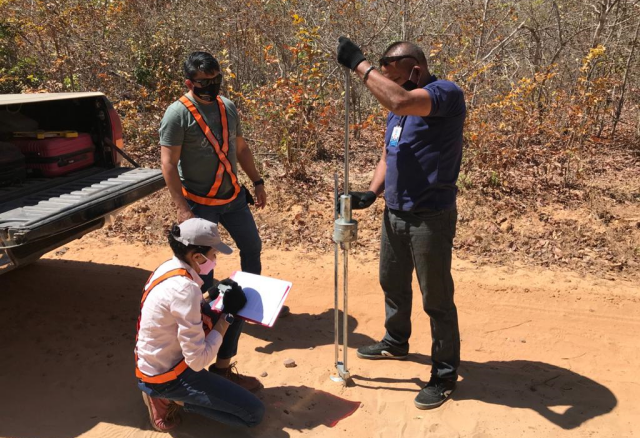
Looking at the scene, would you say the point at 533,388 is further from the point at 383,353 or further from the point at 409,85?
the point at 409,85

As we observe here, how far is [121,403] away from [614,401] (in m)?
3.08

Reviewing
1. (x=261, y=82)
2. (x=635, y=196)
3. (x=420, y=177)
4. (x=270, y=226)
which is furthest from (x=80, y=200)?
(x=261, y=82)

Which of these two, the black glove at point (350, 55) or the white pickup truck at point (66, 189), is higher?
the black glove at point (350, 55)

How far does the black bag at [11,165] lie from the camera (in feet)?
13.4

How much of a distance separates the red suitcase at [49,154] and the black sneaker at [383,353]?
2810mm

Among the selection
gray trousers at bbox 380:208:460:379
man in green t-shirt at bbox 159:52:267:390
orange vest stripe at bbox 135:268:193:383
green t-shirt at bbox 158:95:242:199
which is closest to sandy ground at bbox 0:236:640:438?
gray trousers at bbox 380:208:460:379

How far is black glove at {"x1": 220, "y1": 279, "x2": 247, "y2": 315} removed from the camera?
2953mm

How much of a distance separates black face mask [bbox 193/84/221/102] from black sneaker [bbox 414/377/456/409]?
7.66 feet

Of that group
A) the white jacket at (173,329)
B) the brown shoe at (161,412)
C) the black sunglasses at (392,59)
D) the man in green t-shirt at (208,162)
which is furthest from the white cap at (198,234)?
the black sunglasses at (392,59)

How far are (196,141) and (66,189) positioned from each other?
119cm

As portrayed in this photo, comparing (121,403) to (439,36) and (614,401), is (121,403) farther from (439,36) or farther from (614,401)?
(439,36)

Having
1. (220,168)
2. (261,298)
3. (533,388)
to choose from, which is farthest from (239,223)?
(533,388)

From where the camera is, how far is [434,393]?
338 centimetres

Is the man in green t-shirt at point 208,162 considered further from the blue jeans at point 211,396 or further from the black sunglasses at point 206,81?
the blue jeans at point 211,396
